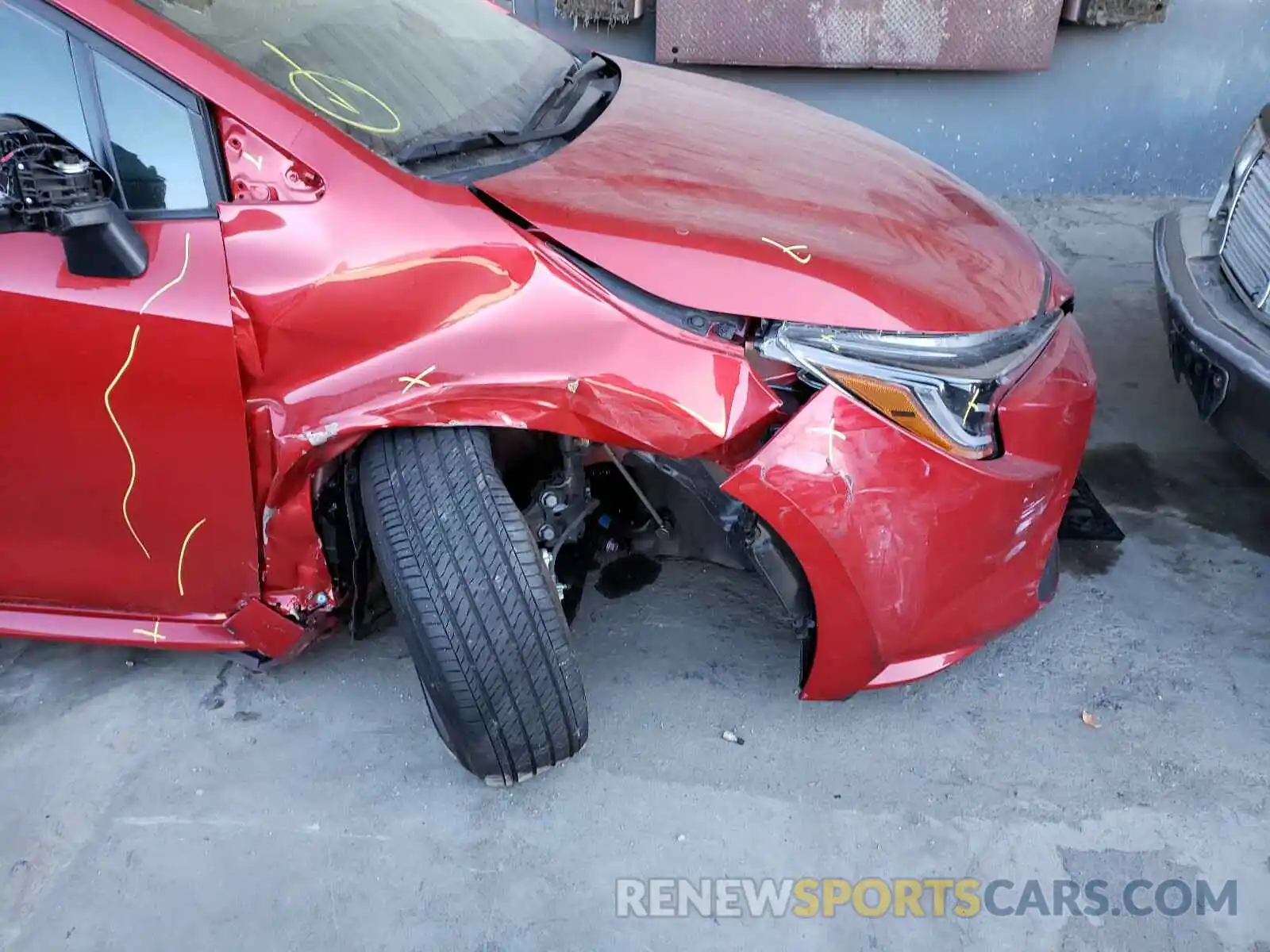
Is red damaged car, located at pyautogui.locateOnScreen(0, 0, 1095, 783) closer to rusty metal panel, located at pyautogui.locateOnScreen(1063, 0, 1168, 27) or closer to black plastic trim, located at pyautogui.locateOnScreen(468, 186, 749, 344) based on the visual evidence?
black plastic trim, located at pyautogui.locateOnScreen(468, 186, 749, 344)

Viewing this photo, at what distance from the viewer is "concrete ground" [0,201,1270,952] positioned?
1.73 meters

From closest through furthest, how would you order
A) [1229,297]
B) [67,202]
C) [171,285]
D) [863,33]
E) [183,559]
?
1. [67,202]
2. [171,285]
3. [183,559]
4. [1229,297]
5. [863,33]

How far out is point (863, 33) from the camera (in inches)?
173

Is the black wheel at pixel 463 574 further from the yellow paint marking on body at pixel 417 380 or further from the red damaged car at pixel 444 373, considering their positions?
the yellow paint marking on body at pixel 417 380

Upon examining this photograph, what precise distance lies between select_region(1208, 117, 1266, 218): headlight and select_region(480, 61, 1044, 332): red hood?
0.81 metres

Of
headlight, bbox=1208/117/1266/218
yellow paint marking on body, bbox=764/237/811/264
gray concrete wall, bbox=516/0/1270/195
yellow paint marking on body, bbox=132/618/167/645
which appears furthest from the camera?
gray concrete wall, bbox=516/0/1270/195

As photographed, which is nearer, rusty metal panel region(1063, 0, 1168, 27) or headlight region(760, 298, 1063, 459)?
headlight region(760, 298, 1063, 459)

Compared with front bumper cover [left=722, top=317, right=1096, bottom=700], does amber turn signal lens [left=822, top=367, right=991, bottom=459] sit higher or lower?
higher

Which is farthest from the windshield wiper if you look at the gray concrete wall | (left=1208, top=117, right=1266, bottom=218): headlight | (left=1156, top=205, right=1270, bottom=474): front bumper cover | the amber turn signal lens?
the gray concrete wall

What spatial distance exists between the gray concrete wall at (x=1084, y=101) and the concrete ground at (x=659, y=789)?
3.01m

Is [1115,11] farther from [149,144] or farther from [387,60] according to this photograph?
[149,144]

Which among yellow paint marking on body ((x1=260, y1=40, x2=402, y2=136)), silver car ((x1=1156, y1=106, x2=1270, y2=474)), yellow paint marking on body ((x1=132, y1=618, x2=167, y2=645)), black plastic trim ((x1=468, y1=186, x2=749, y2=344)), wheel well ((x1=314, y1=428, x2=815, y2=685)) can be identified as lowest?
yellow paint marking on body ((x1=132, y1=618, x2=167, y2=645))

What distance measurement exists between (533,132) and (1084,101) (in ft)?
12.7

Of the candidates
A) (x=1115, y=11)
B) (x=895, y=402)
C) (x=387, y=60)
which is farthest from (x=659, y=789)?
(x=1115, y=11)
